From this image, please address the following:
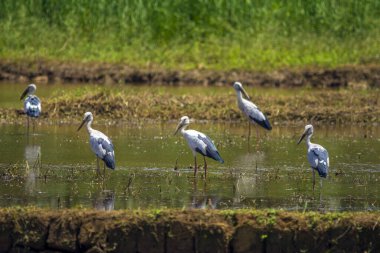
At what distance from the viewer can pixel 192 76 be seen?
97.0 feet

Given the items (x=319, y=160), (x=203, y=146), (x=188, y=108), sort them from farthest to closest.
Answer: (x=188, y=108) < (x=203, y=146) < (x=319, y=160)

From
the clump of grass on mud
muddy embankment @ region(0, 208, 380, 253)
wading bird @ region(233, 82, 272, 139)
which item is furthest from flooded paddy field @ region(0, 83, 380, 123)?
muddy embankment @ region(0, 208, 380, 253)

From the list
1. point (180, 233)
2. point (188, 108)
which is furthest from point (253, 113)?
point (180, 233)

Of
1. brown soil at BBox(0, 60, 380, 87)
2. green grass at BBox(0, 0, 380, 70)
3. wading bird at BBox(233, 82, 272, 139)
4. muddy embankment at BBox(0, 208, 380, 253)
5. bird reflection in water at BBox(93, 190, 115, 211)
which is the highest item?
green grass at BBox(0, 0, 380, 70)

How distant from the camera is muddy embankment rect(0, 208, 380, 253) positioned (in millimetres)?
12094

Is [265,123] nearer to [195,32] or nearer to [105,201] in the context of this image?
[105,201]

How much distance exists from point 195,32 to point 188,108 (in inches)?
408

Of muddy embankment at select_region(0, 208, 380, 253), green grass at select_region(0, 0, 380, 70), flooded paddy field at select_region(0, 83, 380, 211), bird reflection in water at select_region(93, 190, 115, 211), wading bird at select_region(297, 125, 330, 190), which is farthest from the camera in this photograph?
green grass at select_region(0, 0, 380, 70)

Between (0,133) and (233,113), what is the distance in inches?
205

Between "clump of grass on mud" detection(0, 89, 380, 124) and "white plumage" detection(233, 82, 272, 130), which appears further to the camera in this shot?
"clump of grass on mud" detection(0, 89, 380, 124)

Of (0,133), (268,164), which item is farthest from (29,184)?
(0,133)

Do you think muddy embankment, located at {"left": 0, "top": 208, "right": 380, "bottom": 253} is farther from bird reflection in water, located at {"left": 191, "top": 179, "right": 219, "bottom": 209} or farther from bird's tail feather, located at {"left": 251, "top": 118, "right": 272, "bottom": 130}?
bird's tail feather, located at {"left": 251, "top": 118, "right": 272, "bottom": 130}

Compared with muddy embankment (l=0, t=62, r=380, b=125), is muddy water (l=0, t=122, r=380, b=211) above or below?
below

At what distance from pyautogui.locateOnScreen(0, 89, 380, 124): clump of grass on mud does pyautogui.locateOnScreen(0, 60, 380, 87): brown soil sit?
5.02 metres
